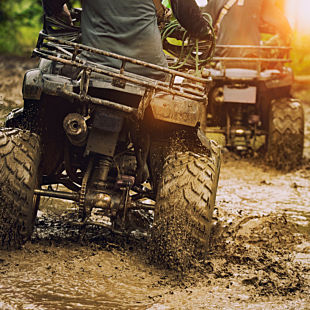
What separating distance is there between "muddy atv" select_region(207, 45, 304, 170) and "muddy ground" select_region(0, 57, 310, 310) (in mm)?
2634

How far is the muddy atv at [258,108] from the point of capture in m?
8.37

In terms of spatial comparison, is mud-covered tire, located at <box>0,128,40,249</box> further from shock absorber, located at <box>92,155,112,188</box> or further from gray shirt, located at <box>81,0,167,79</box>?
gray shirt, located at <box>81,0,167,79</box>

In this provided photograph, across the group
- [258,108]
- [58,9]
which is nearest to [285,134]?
[258,108]

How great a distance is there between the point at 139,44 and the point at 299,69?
15654mm

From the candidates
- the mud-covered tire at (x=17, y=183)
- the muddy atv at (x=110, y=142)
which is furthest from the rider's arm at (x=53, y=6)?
the mud-covered tire at (x=17, y=183)

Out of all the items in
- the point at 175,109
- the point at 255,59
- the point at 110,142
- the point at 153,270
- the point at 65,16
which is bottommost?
the point at 153,270

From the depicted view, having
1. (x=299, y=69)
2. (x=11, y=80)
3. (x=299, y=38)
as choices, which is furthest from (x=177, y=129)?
(x=299, y=69)

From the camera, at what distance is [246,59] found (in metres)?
7.93

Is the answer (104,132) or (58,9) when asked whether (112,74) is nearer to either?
(104,132)

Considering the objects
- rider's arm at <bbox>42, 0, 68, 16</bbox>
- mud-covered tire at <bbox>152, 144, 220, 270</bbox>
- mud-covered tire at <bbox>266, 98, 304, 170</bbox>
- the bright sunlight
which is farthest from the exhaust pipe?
the bright sunlight

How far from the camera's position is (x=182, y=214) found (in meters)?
4.04

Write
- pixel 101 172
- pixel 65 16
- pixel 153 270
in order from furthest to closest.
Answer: pixel 65 16 < pixel 101 172 < pixel 153 270

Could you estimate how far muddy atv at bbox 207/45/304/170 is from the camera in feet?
27.5

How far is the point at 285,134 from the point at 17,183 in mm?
5166
